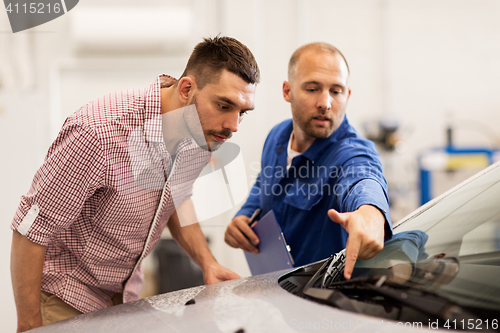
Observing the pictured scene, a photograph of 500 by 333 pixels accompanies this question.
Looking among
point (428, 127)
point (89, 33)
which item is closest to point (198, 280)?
point (89, 33)

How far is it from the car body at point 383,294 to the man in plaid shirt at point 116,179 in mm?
238

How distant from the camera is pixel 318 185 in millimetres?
1212

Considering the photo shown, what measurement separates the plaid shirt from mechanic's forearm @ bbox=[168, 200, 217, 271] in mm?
141

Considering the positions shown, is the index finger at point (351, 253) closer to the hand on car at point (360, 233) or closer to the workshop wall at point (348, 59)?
the hand on car at point (360, 233)

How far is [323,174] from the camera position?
1209 millimetres

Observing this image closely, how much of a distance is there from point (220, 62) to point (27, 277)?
663 millimetres

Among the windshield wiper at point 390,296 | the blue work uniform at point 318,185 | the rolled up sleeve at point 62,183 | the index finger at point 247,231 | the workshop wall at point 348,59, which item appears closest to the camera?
the windshield wiper at point 390,296

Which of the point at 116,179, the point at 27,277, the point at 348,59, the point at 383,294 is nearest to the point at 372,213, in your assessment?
the point at 383,294

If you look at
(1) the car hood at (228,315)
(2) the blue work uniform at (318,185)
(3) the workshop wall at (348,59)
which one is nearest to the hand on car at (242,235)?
(2) the blue work uniform at (318,185)

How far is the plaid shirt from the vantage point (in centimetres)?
91

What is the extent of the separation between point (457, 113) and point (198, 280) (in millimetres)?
2844

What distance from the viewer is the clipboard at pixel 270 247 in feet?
3.67

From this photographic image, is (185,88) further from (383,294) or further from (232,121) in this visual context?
(383,294)

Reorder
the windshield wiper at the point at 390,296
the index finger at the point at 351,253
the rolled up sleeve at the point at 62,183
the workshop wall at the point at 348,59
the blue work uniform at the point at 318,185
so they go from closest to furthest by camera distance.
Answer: the windshield wiper at the point at 390,296 < the index finger at the point at 351,253 < the rolled up sleeve at the point at 62,183 < the blue work uniform at the point at 318,185 < the workshop wall at the point at 348,59
